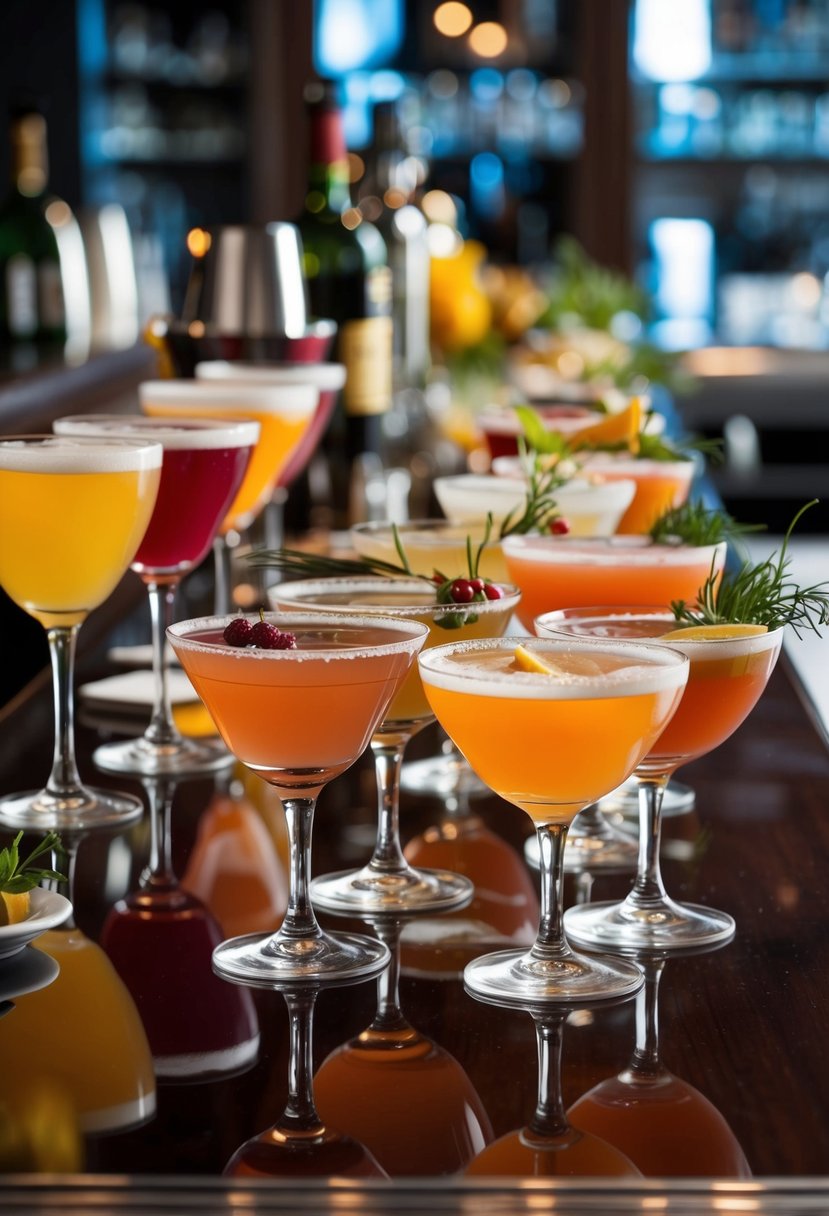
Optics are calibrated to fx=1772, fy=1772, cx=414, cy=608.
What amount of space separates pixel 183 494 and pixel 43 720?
23 cm

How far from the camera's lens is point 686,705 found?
0.95 metres

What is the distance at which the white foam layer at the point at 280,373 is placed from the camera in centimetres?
167

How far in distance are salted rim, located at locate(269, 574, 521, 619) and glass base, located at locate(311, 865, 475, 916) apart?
155 millimetres

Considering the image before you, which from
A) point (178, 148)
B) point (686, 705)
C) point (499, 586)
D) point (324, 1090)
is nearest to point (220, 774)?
point (499, 586)

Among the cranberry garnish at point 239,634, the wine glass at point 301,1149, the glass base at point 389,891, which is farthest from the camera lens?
the glass base at point 389,891

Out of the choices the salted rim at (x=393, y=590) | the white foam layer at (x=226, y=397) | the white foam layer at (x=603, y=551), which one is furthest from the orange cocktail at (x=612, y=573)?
the white foam layer at (x=226, y=397)

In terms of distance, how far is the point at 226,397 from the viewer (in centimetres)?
152

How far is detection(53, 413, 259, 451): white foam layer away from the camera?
4.09 ft

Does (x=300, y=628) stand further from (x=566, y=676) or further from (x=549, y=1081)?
(x=549, y=1081)

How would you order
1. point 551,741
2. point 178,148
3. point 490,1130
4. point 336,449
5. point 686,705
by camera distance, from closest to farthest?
point 490,1130 → point 551,741 → point 686,705 → point 336,449 → point 178,148

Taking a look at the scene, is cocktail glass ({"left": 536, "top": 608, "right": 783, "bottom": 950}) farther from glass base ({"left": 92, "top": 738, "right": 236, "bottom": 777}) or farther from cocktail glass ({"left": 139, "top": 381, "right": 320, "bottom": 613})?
cocktail glass ({"left": 139, "top": 381, "right": 320, "bottom": 613})

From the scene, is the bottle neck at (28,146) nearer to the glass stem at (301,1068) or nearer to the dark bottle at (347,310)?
the dark bottle at (347,310)

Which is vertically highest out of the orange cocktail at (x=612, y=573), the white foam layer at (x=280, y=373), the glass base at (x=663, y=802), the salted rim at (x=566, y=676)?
the white foam layer at (x=280, y=373)

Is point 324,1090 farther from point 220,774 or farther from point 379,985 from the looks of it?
point 220,774
